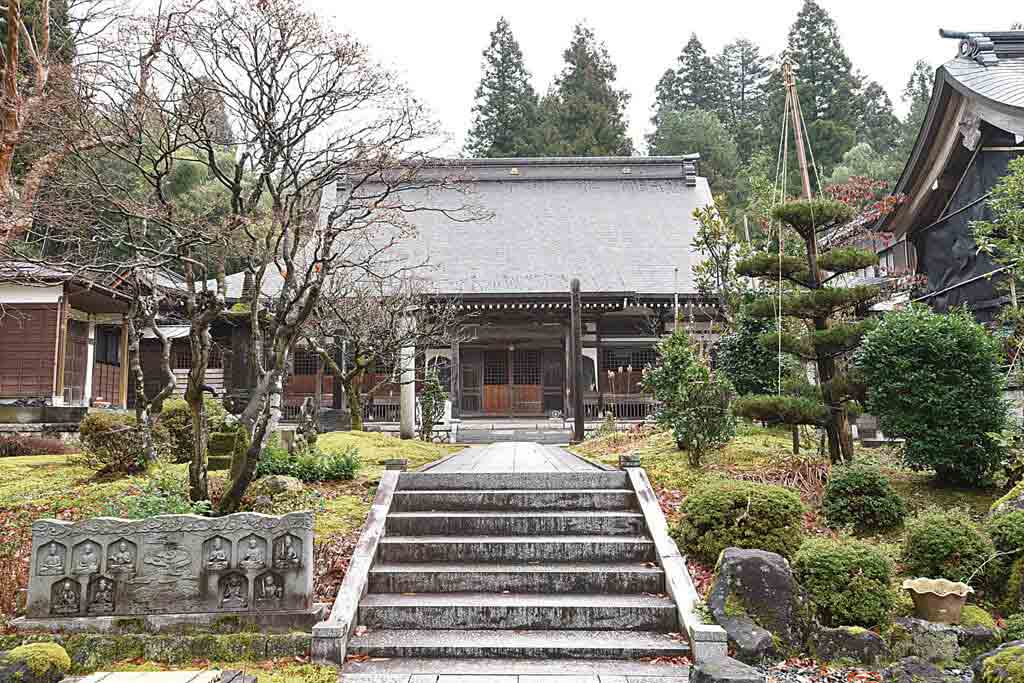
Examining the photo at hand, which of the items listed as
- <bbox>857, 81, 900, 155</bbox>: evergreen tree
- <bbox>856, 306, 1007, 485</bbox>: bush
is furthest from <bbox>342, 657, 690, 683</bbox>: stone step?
<bbox>857, 81, 900, 155</bbox>: evergreen tree

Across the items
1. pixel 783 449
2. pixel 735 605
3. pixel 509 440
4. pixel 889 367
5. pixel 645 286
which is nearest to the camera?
pixel 735 605

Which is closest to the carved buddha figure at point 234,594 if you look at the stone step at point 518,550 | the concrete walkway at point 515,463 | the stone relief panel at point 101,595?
the stone relief panel at point 101,595

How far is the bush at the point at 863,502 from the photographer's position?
628 centimetres

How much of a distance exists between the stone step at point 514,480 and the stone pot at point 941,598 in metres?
2.55

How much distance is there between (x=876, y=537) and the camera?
6.23m

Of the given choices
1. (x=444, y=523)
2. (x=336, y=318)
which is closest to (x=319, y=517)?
(x=444, y=523)

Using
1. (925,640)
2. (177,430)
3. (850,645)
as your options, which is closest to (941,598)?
(925,640)

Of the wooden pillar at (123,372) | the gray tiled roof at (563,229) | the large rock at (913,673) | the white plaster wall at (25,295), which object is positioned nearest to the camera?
the large rock at (913,673)

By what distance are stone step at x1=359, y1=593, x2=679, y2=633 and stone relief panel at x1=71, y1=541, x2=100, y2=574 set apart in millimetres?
1804

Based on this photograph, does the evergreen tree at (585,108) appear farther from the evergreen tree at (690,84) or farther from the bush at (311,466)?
the bush at (311,466)

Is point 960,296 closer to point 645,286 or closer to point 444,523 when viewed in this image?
point 645,286

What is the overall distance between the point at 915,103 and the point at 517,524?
4174cm

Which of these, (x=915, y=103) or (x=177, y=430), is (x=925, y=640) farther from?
(x=915, y=103)

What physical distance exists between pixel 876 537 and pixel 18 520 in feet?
25.5
